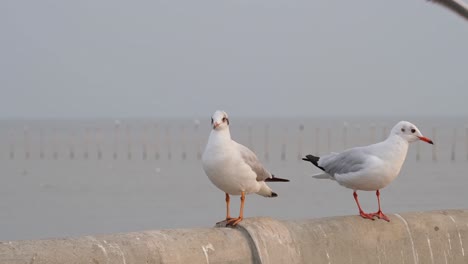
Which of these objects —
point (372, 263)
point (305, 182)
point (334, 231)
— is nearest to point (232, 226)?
point (334, 231)

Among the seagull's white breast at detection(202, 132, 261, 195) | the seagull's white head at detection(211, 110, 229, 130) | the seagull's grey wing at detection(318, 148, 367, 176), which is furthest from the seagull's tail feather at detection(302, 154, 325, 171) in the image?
the seagull's white head at detection(211, 110, 229, 130)

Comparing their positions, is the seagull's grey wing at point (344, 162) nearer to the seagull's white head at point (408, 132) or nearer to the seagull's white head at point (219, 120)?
the seagull's white head at point (408, 132)

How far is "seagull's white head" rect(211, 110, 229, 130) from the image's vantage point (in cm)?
593

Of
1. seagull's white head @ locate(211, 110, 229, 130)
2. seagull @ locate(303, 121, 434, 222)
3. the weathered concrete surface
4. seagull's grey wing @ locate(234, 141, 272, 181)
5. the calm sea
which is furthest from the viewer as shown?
the calm sea

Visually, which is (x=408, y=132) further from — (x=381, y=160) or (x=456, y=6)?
(x=456, y=6)

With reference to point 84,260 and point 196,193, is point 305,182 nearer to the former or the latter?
point 196,193

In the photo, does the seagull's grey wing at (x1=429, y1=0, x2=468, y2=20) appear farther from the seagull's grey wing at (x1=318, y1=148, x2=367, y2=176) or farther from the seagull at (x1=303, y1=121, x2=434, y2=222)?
the seagull's grey wing at (x1=318, y1=148, x2=367, y2=176)

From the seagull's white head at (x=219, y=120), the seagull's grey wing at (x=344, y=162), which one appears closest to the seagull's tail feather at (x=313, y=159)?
the seagull's grey wing at (x=344, y=162)

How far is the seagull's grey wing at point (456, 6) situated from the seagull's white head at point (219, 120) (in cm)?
292

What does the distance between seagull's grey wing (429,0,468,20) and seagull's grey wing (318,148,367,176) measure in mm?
1793

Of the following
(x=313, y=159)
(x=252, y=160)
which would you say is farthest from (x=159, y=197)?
(x=252, y=160)

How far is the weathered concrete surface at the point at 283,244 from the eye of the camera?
15.3 ft

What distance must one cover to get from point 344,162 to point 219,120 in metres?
1.76

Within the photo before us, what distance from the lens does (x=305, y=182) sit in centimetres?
4450
